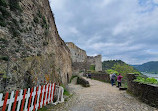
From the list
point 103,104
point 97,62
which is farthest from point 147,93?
point 97,62

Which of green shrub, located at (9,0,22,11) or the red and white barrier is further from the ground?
green shrub, located at (9,0,22,11)

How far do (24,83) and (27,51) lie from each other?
154cm

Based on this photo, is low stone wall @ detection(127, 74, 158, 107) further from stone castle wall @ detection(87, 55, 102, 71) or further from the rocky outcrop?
stone castle wall @ detection(87, 55, 102, 71)

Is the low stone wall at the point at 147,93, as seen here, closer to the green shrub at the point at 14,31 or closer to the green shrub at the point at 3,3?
the green shrub at the point at 14,31

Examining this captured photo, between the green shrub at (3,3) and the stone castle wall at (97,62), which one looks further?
the stone castle wall at (97,62)

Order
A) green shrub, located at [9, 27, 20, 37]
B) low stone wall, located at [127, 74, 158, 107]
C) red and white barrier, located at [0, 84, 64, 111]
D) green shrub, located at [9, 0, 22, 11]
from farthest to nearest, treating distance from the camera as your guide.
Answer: low stone wall, located at [127, 74, 158, 107], green shrub, located at [9, 0, 22, 11], green shrub, located at [9, 27, 20, 37], red and white barrier, located at [0, 84, 64, 111]

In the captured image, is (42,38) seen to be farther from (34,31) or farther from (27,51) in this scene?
(27,51)

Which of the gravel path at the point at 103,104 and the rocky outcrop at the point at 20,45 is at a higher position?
the rocky outcrop at the point at 20,45

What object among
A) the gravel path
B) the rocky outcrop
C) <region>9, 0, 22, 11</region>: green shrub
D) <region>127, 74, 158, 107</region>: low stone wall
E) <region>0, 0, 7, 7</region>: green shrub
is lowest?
the gravel path

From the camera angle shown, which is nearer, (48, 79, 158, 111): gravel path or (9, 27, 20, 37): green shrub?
(9, 27, 20, 37): green shrub

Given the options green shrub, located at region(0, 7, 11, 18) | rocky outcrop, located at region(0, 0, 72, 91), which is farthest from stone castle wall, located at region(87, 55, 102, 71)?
green shrub, located at region(0, 7, 11, 18)

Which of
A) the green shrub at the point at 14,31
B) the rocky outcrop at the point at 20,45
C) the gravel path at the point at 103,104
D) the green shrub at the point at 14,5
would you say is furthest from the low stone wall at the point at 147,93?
the green shrub at the point at 14,5

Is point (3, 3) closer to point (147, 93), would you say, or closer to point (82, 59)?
point (147, 93)

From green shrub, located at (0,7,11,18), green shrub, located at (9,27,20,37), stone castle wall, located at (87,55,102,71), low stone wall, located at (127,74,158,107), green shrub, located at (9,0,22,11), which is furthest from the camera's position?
stone castle wall, located at (87,55,102,71)
